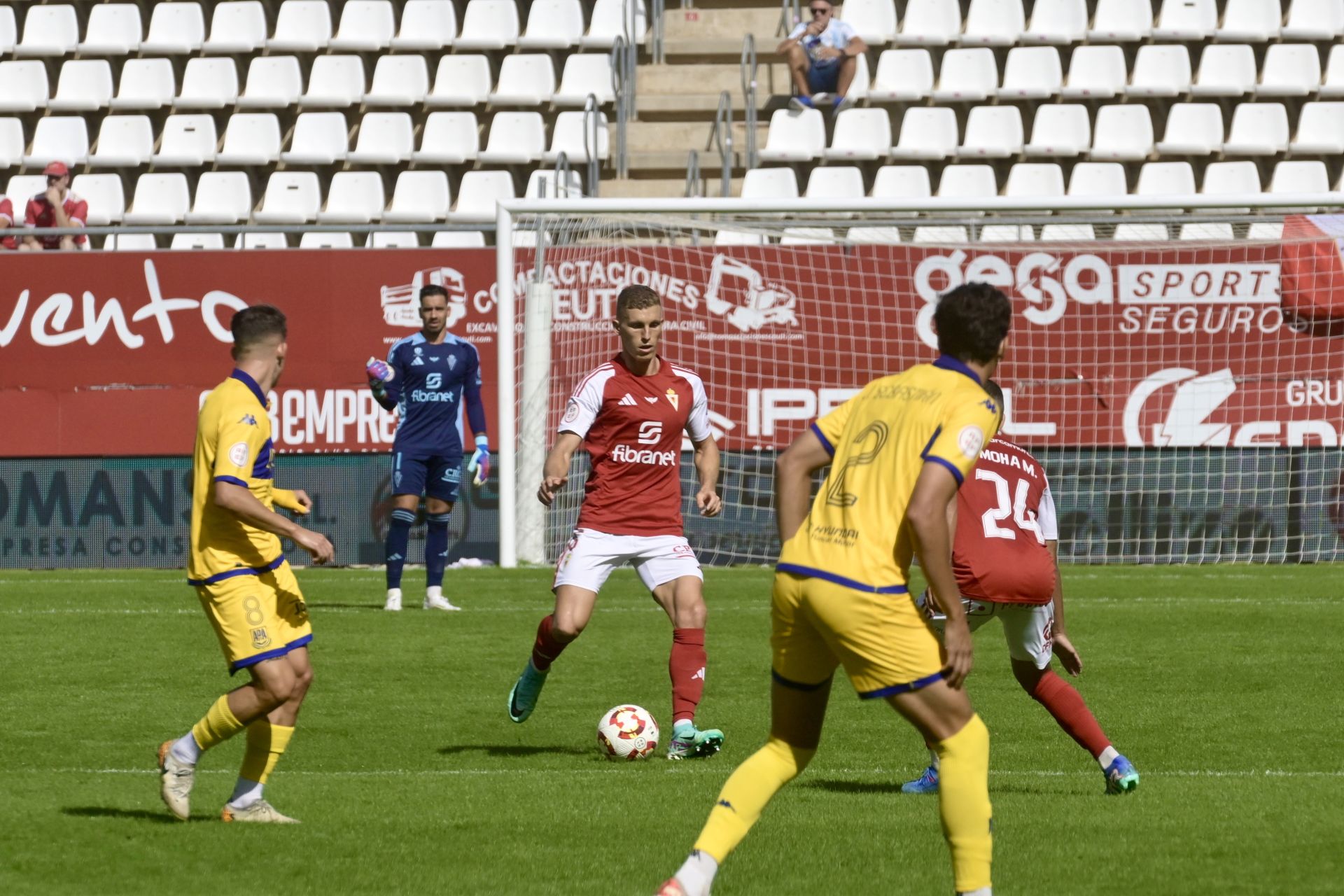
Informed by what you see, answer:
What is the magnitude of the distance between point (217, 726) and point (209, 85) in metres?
17.7

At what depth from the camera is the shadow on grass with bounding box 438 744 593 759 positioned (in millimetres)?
8125

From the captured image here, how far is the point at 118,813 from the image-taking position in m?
6.57

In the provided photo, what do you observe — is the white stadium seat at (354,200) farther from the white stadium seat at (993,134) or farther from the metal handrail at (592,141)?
the white stadium seat at (993,134)

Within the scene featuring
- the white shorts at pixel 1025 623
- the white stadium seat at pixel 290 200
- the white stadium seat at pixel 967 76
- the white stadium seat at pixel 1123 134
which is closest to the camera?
the white shorts at pixel 1025 623

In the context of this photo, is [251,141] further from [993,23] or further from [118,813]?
[118,813]

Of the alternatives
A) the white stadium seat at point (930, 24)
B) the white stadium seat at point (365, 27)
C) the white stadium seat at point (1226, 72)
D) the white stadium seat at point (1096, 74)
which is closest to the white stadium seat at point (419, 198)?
the white stadium seat at point (365, 27)

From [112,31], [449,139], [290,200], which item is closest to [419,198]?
[449,139]

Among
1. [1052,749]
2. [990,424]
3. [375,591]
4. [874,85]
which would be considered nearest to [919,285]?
[874,85]

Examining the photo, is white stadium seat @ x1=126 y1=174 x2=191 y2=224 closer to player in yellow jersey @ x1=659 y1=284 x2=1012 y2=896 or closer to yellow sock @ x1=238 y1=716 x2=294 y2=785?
yellow sock @ x1=238 y1=716 x2=294 y2=785

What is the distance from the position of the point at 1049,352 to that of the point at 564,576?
33.2ft

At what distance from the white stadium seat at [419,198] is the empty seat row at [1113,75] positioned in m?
5.10

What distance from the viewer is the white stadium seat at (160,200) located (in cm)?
2125

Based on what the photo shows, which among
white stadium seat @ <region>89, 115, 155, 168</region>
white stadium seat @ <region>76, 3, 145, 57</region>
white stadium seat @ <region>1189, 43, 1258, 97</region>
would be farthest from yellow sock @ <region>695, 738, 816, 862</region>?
white stadium seat @ <region>76, 3, 145, 57</region>

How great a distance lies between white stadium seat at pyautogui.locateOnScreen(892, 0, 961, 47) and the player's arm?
16616 mm
